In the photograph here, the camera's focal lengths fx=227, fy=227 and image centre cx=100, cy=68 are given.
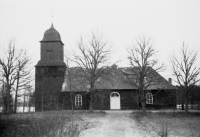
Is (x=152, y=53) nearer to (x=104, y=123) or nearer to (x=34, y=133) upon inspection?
(x=104, y=123)

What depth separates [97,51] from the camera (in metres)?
28.8

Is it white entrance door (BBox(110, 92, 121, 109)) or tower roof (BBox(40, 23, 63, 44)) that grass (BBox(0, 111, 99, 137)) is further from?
tower roof (BBox(40, 23, 63, 44))

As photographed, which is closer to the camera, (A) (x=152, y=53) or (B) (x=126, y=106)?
(A) (x=152, y=53)

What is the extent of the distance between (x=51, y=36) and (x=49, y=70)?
18.2 ft

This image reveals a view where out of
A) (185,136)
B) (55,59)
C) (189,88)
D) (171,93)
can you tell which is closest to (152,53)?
(189,88)

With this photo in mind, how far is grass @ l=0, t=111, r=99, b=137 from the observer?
834 cm

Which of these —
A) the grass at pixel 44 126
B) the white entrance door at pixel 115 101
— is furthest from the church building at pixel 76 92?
the grass at pixel 44 126

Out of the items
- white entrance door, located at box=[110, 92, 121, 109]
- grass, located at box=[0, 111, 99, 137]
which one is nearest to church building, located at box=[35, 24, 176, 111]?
white entrance door, located at box=[110, 92, 121, 109]

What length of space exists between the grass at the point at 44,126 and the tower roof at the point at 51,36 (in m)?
18.5

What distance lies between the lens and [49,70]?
36.3 metres

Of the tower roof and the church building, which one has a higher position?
the tower roof

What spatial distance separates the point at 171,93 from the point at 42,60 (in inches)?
826

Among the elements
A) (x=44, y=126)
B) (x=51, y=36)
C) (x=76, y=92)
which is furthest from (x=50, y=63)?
(x=44, y=126)

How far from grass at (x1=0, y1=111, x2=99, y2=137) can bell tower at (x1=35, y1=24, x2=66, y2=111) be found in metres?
15.2
